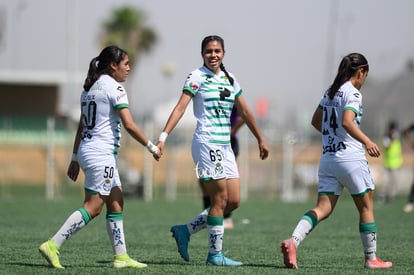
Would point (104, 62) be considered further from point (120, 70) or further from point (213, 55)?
point (213, 55)

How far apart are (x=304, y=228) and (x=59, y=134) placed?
108 ft

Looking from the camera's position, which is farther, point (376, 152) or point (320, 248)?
point (320, 248)

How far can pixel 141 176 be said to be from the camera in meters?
30.1

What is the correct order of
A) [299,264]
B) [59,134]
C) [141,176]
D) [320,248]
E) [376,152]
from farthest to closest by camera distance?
[59,134]
[141,176]
[320,248]
[299,264]
[376,152]

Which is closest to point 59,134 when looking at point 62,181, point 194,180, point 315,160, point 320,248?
point 62,181

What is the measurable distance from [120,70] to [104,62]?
0.17 meters

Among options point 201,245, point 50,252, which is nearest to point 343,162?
point 50,252

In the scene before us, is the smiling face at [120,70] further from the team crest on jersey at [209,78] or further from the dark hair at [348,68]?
the dark hair at [348,68]

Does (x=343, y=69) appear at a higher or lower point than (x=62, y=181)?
higher

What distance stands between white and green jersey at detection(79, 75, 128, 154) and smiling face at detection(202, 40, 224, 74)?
0.91 m

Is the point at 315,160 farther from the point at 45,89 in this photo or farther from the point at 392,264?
the point at 392,264

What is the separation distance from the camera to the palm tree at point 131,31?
65438 millimetres

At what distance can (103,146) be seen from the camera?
26.8ft

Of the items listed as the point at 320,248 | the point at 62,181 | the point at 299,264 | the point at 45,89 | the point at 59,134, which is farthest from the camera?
the point at 45,89
